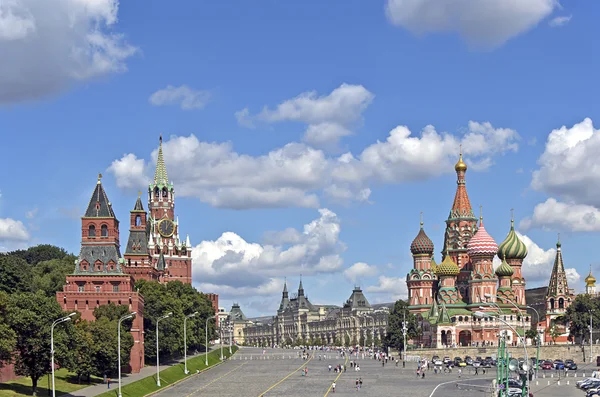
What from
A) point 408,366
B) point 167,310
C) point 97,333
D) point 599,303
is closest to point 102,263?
point 167,310

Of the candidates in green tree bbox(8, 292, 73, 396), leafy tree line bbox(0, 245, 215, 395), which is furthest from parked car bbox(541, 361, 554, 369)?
green tree bbox(8, 292, 73, 396)

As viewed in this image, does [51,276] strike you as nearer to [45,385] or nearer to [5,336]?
[45,385]

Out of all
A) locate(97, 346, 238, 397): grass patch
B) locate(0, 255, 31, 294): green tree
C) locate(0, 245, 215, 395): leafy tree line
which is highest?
locate(0, 255, 31, 294): green tree

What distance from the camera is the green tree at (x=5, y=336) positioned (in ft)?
277

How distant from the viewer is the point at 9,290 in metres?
138

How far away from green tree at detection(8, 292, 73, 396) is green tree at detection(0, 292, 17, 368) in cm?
53

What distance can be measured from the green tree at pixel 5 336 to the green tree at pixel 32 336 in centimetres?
53

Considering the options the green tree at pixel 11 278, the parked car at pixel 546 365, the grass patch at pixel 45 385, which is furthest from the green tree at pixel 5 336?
the parked car at pixel 546 365

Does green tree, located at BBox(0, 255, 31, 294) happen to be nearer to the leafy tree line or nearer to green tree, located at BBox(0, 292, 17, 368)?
the leafy tree line

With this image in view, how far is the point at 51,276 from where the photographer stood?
6511 inches

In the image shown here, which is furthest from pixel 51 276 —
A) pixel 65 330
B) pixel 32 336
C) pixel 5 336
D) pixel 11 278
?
pixel 5 336

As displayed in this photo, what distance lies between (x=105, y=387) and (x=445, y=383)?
42590mm

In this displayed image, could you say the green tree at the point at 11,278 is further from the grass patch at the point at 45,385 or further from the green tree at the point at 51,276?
the grass patch at the point at 45,385

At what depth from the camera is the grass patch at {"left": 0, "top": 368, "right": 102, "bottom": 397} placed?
9081 cm
